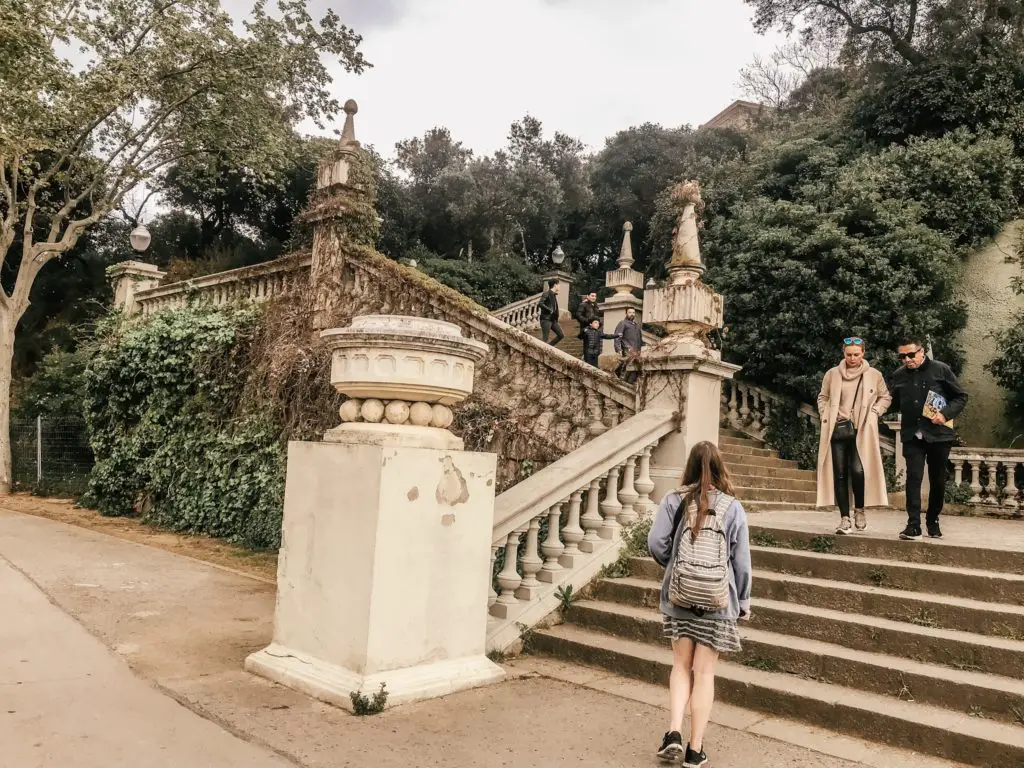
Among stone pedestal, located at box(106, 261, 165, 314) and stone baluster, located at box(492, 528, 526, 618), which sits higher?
stone pedestal, located at box(106, 261, 165, 314)

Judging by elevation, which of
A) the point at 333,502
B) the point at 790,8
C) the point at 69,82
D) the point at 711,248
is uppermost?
the point at 790,8

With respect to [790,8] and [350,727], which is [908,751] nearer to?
[350,727]

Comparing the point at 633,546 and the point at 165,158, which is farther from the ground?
the point at 165,158

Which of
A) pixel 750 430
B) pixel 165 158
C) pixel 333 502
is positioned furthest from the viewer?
pixel 165 158

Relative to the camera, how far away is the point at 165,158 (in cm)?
1611

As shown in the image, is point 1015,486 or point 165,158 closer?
point 1015,486

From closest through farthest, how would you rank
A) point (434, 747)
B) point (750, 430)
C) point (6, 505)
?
point (434, 747), point (750, 430), point (6, 505)

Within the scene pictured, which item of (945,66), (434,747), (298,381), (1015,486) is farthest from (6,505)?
(945,66)

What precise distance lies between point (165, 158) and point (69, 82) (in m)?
3.36

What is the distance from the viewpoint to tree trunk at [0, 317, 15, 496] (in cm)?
1411

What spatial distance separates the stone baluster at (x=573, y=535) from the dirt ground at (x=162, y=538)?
9.25ft

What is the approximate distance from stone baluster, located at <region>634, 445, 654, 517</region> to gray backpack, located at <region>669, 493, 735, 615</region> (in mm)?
2681

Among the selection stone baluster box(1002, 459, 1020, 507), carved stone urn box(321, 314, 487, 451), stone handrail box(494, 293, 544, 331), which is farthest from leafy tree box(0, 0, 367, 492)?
stone baluster box(1002, 459, 1020, 507)

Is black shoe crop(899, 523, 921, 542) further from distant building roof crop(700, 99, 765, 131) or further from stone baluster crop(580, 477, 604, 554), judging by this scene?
distant building roof crop(700, 99, 765, 131)
